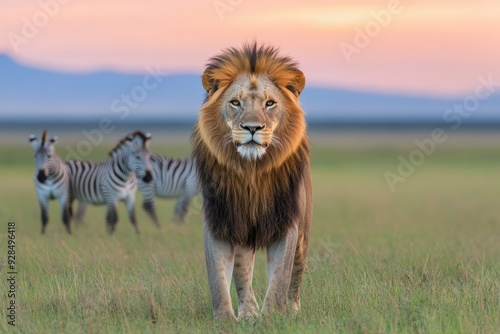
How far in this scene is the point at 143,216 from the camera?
18688 mm

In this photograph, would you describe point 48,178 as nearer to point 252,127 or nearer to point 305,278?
point 305,278

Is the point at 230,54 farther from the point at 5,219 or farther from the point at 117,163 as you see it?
the point at 5,219

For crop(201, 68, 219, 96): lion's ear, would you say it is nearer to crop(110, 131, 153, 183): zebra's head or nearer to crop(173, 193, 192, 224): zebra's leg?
crop(110, 131, 153, 183): zebra's head

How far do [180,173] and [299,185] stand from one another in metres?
10.0

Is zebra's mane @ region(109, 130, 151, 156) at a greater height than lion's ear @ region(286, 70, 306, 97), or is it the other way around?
zebra's mane @ region(109, 130, 151, 156)

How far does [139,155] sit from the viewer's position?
1377 cm

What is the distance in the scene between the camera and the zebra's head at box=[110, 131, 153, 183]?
13711 mm

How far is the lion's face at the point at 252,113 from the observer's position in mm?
5719

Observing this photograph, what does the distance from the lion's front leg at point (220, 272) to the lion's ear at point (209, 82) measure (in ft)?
2.99

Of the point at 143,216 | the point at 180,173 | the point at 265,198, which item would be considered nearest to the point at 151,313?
the point at 265,198

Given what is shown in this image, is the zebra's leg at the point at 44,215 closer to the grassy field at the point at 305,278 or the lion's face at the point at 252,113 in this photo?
the grassy field at the point at 305,278

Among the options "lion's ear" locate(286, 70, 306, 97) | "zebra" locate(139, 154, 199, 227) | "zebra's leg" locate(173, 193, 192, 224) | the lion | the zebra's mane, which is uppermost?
the zebra's mane

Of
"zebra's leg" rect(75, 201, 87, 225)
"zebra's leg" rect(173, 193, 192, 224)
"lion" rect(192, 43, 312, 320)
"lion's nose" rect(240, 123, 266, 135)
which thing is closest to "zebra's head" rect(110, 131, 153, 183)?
"zebra's leg" rect(75, 201, 87, 225)

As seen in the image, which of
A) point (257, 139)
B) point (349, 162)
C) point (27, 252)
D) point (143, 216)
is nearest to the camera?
point (257, 139)
